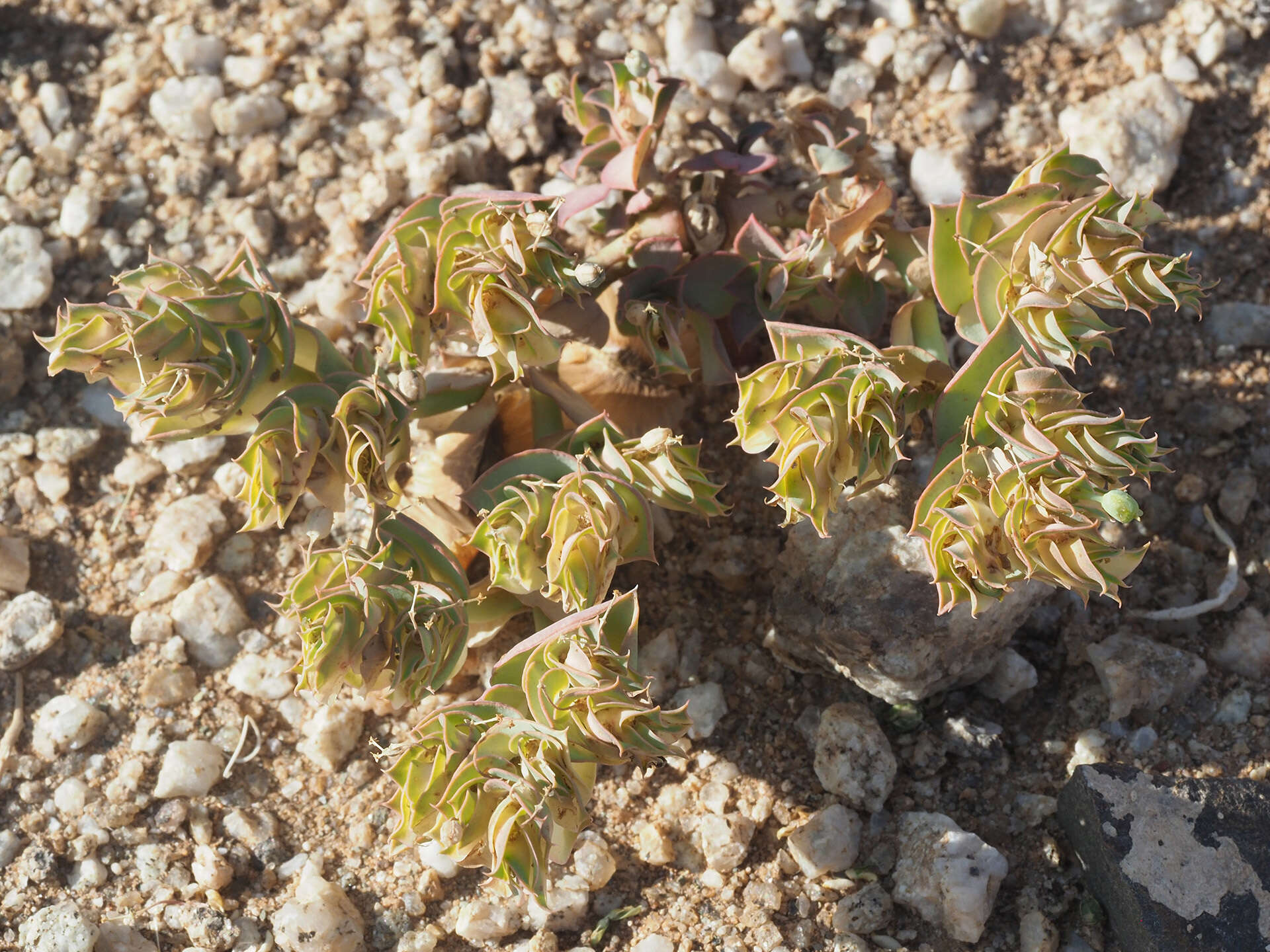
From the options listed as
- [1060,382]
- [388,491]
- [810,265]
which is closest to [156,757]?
[388,491]

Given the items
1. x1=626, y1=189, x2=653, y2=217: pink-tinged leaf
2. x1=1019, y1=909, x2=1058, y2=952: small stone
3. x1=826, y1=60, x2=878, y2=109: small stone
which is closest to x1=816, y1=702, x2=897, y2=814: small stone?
x1=1019, y1=909, x2=1058, y2=952: small stone

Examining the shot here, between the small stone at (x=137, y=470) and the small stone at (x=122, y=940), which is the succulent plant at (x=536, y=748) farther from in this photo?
the small stone at (x=137, y=470)

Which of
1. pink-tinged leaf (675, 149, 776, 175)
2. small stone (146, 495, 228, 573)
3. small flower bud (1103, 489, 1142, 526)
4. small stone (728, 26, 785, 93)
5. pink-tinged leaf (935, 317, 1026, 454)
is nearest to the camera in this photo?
small flower bud (1103, 489, 1142, 526)

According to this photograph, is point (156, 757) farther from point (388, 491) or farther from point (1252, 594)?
point (1252, 594)

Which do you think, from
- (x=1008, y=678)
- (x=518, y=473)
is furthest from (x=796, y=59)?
(x=1008, y=678)

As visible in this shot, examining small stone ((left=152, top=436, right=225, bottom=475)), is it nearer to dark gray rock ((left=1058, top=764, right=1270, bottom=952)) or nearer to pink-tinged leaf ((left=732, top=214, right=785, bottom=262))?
pink-tinged leaf ((left=732, top=214, right=785, bottom=262))

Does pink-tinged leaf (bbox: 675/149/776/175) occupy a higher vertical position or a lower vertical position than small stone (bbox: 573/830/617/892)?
higher

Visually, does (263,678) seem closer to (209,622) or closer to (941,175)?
(209,622)
